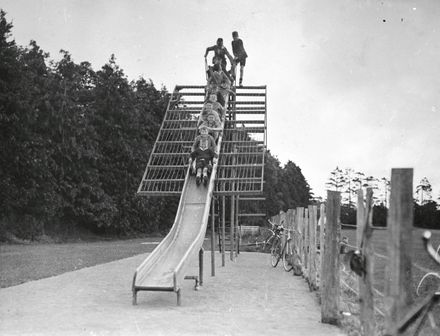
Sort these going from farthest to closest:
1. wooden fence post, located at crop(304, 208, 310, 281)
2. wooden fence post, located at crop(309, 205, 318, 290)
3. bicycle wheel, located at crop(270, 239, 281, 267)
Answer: bicycle wheel, located at crop(270, 239, 281, 267), wooden fence post, located at crop(304, 208, 310, 281), wooden fence post, located at crop(309, 205, 318, 290)

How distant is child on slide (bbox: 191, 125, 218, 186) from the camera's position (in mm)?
15164

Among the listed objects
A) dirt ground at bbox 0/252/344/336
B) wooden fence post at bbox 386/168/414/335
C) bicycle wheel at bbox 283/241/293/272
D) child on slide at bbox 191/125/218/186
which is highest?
child on slide at bbox 191/125/218/186

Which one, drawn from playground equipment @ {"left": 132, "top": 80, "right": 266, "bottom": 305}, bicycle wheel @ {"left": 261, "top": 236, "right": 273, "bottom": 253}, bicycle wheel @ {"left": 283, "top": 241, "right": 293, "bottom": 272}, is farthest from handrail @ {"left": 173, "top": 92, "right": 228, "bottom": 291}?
bicycle wheel @ {"left": 261, "top": 236, "right": 273, "bottom": 253}

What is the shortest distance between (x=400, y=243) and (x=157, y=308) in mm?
5904

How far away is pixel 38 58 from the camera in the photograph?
3475 cm

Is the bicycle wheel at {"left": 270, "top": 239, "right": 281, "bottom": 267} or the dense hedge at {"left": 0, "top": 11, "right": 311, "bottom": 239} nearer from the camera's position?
the bicycle wheel at {"left": 270, "top": 239, "right": 281, "bottom": 267}

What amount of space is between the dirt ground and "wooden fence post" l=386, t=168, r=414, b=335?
3.27 meters

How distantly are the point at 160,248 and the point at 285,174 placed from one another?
81222 millimetres

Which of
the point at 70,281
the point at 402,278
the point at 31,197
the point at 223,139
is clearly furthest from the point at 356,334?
the point at 31,197

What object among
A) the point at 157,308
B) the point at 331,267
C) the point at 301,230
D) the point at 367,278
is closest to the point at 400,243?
the point at 367,278

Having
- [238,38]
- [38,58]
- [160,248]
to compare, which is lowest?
[160,248]

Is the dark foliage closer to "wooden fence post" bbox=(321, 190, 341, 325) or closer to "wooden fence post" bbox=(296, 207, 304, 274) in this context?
"wooden fence post" bbox=(296, 207, 304, 274)

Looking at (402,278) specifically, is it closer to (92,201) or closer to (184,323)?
(184,323)

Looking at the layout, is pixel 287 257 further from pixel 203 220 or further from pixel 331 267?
pixel 331 267
